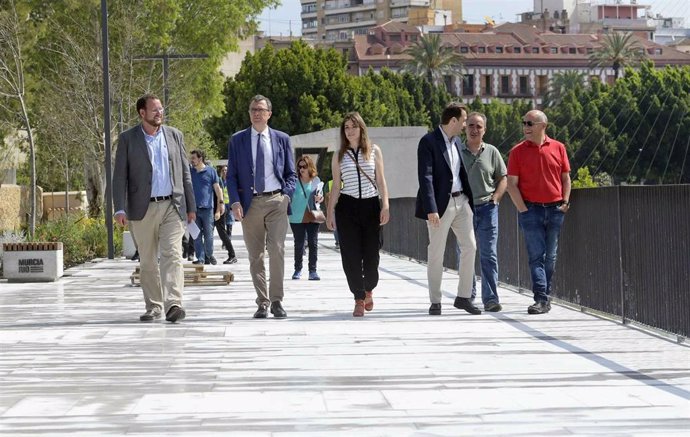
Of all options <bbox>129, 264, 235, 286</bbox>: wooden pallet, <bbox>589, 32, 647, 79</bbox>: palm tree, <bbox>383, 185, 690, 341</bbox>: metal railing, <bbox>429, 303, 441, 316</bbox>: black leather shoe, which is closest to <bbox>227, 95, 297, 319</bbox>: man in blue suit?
<bbox>429, 303, 441, 316</bbox>: black leather shoe

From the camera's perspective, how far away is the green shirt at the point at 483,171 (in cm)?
1420

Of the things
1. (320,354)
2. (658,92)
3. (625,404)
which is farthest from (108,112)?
(658,92)

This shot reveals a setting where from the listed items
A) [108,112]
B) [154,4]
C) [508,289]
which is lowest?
[508,289]

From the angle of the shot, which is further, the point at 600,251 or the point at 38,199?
the point at 38,199

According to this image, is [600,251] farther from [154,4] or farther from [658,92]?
[658,92]

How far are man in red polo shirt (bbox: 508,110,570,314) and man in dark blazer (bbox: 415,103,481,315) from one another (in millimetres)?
472

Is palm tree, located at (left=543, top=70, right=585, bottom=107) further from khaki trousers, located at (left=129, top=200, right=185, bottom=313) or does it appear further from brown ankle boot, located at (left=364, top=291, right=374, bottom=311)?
khaki trousers, located at (left=129, top=200, right=185, bottom=313)

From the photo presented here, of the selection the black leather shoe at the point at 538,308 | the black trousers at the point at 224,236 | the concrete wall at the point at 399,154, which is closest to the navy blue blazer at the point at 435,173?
the black leather shoe at the point at 538,308

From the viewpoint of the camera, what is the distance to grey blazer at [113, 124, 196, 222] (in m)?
13.1

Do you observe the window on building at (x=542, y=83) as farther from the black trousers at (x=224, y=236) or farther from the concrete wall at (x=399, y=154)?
the black trousers at (x=224, y=236)

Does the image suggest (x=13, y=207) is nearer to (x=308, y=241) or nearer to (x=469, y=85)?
(x=308, y=241)

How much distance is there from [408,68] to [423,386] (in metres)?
145

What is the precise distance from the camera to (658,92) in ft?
388

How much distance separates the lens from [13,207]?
34.7m
